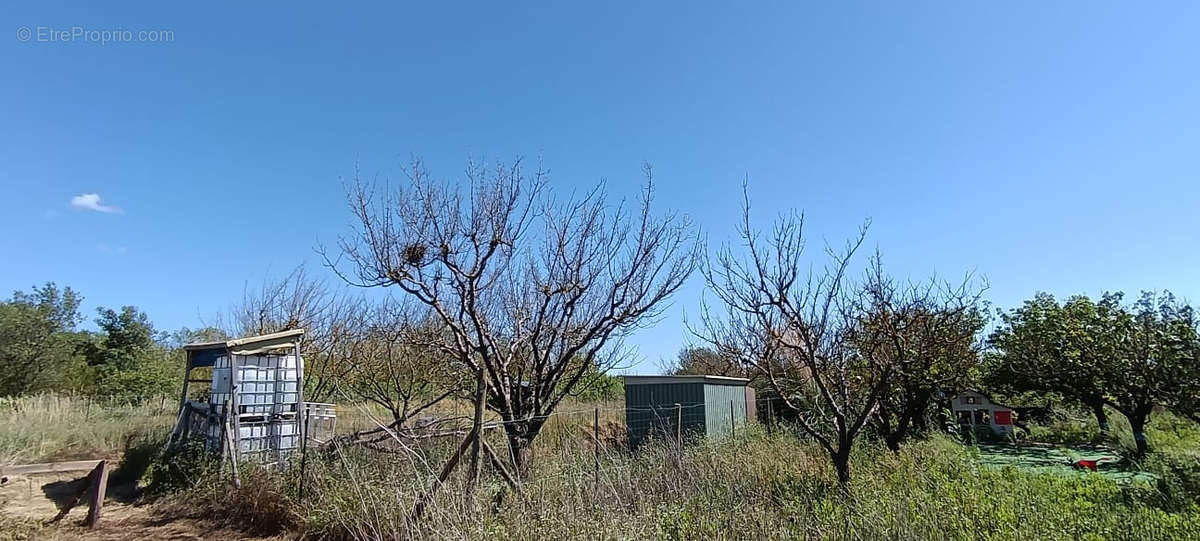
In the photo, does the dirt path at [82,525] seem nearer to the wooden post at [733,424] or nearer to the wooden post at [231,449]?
the wooden post at [231,449]

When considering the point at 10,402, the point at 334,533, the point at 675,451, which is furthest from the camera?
the point at 10,402

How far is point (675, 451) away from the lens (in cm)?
557

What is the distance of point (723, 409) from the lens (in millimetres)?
11508

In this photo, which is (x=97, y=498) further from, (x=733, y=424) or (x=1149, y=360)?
(x=1149, y=360)

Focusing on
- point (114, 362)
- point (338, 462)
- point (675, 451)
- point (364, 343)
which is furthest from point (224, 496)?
point (114, 362)

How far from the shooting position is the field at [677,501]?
3713mm

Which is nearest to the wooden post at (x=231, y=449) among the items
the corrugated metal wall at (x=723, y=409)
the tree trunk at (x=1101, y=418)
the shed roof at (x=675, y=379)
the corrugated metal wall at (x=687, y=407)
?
the corrugated metal wall at (x=687, y=407)

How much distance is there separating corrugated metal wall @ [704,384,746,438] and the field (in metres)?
2.55

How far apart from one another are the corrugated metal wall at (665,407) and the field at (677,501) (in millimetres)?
2255

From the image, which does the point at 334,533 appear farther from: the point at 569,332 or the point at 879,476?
the point at 879,476

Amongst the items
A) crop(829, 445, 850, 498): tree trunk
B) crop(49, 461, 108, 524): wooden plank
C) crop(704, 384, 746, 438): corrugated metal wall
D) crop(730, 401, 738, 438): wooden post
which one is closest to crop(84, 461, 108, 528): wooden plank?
crop(49, 461, 108, 524): wooden plank

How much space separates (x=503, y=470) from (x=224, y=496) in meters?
3.85

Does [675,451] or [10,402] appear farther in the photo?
[10,402]

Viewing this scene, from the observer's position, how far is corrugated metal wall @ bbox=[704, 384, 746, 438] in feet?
35.3
